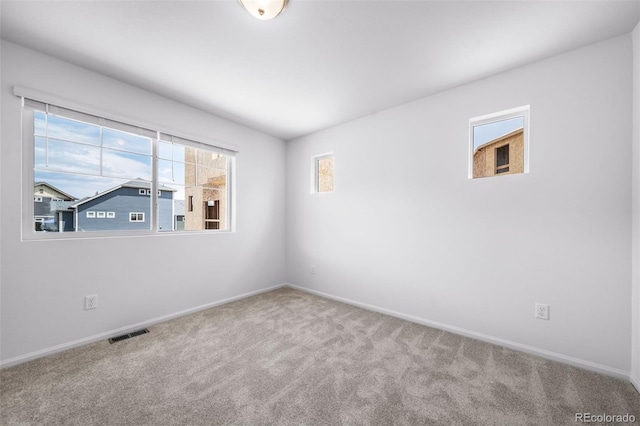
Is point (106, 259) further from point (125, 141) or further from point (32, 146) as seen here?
point (125, 141)

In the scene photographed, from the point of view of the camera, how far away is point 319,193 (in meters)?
4.02

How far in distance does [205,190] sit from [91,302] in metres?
1.71

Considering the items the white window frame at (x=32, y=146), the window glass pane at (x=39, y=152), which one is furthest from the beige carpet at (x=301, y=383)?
the window glass pane at (x=39, y=152)

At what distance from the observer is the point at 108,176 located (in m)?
2.58

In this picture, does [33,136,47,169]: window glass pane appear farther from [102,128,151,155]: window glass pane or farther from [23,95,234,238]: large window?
[102,128,151,155]: window glass pane

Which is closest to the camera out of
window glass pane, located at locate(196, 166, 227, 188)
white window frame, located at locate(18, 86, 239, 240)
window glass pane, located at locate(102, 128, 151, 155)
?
white window frame, located at locate(18, 86, 239, 240)

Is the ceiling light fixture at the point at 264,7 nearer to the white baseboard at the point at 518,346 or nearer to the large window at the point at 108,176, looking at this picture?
the large window at the point at 108,176

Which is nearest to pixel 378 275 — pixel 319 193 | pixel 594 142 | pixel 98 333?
pixel 319 193

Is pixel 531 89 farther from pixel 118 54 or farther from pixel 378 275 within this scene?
pixel 118 54

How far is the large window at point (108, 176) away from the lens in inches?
88.4

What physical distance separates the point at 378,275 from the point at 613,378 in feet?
6.81

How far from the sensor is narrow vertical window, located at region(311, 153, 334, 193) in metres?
3.98

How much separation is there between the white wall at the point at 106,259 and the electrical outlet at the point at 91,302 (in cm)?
3

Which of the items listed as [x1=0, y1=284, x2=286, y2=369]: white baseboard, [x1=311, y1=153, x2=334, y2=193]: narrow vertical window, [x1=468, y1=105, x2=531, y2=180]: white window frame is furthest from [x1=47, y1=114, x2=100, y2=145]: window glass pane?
[x1=468, y1=105, x2=531, y2=180]: white window frame
